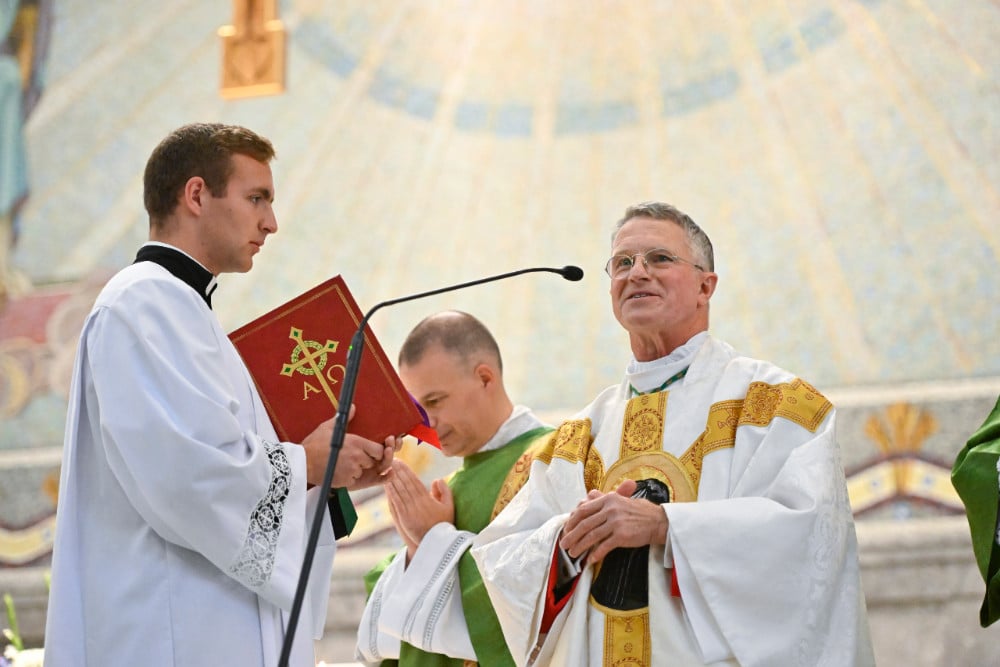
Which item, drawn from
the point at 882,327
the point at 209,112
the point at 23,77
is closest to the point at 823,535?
the point at 882,327

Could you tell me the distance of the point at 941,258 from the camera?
558 centimetres

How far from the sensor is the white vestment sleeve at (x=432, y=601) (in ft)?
12.7

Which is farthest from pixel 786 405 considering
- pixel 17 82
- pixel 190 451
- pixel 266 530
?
pixel 17 82

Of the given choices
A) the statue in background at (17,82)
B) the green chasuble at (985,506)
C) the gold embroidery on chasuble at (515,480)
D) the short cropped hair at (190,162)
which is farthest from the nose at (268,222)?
the statue in background at (17,82)

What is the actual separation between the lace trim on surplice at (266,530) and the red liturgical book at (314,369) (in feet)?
0.92

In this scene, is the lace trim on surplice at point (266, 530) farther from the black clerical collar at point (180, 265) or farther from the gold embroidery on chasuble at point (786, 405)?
the gold embroidery on chasuble at point (786, 405)

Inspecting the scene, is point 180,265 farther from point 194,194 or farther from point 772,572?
point 772,572

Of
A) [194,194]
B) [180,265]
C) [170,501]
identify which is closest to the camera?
[170,501]

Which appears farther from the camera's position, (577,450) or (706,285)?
(706,285)

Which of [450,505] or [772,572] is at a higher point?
[450,505]

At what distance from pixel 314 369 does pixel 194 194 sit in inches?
23.7

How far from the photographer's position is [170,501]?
285cm

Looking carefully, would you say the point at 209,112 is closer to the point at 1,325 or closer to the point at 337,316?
the point at 1,325

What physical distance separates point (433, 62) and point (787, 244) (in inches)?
90.8
